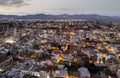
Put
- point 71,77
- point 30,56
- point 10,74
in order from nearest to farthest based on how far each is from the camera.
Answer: point 10,74
point 71,77
point 30,56

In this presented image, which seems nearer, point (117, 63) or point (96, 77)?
point (96, 77)

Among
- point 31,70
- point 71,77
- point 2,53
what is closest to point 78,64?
point 71,77

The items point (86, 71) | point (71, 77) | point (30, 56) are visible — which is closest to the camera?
point (71, 77)

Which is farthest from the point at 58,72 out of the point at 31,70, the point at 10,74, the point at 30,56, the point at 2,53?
the point at 2,53

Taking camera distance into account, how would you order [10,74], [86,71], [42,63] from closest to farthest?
[10,74], [86,71], [42,63]

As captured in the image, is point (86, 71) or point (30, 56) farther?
point (30, 56)

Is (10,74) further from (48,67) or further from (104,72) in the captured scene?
(104,72)

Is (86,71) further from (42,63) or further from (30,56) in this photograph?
(30,56)

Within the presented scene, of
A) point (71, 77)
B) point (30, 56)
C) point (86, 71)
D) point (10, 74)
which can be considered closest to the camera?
point (10, 74)
